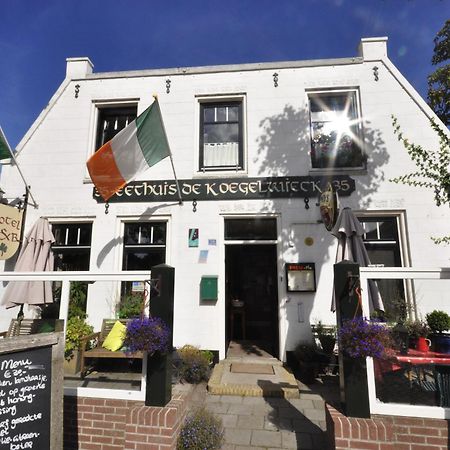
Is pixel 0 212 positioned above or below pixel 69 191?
below

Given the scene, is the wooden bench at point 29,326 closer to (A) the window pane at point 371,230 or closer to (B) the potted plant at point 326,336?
(B) the potted plant at point 326,336

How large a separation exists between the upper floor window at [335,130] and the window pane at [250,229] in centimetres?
165

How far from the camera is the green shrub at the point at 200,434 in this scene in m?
3.12

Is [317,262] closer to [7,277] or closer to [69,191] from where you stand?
[7,277]


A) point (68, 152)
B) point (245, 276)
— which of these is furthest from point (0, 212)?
point (245, 276)

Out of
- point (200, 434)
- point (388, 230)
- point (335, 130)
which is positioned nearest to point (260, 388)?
point (200, 434)

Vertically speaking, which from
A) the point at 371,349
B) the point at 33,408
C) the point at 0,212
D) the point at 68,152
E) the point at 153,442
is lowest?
the point at 153,442

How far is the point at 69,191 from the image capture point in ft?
23.1

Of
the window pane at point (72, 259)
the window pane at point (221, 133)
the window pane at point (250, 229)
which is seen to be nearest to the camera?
the window pane at point (250, 229)

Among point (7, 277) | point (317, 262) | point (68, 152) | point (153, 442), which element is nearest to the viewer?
point (153, 442)

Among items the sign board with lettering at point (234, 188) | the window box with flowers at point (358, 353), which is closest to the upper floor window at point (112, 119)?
the sign board with lettering at point (234, 188)

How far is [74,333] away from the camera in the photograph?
5.69 m

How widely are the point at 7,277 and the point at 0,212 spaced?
11.1 ft

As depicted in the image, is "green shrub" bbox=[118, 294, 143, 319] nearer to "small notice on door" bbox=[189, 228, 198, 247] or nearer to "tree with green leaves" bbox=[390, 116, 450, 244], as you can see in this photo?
"small notice on door" bbox=[189, 228, 198, 247]
